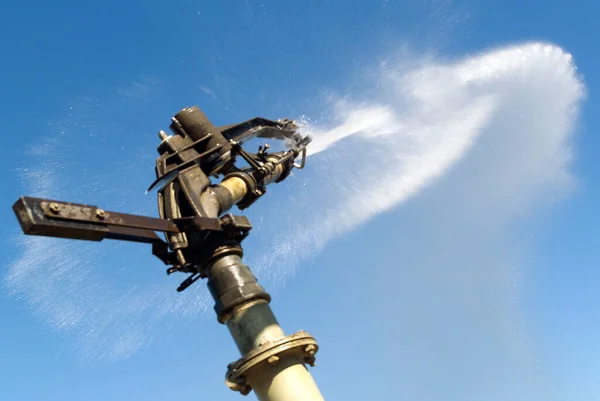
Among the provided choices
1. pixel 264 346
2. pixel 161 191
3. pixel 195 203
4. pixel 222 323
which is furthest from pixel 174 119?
pixel 264 346

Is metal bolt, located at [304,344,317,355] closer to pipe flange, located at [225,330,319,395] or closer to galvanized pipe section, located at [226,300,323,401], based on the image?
pipe flange, located at [225,330,319,395]

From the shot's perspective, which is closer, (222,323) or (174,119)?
(222,323)

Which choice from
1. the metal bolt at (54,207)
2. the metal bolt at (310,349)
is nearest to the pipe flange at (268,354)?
the metal bolt at (310,349)

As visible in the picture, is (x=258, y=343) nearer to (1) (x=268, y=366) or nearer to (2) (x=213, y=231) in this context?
(1) (x=268, y=366)

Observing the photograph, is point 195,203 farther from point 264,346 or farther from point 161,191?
point 264,346

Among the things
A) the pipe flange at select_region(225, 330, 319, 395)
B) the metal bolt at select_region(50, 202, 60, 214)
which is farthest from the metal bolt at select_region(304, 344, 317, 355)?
the metal bolt at select_region(50, 202, 60, 214)

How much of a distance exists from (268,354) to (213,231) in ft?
5.24

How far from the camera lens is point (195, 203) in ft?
21.0

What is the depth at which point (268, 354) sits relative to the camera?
5.12 m

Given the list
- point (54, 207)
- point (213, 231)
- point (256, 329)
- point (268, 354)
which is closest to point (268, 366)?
point (268, 354)

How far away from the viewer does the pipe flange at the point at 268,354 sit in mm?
5133

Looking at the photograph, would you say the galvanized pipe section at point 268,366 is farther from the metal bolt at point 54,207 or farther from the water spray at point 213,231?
the metal bolt at point 54,207

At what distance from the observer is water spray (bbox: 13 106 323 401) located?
4.82m

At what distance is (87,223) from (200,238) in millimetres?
1577
